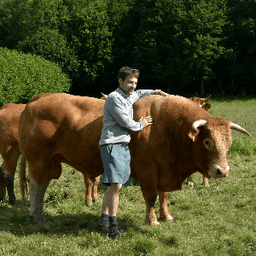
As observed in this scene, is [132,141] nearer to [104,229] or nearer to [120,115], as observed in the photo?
[120,115]

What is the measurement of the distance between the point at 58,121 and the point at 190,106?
2206mm

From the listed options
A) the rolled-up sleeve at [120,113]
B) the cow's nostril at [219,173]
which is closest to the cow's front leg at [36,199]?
the rolled-up sleeve at [120,113]

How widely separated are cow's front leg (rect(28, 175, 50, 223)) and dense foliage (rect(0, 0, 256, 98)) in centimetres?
3480

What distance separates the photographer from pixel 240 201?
5961 millimetres

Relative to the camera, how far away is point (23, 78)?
84.1ft

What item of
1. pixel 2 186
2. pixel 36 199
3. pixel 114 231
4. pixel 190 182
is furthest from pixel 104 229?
pixel 190 182

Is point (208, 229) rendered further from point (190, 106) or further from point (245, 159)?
point (245, 159)

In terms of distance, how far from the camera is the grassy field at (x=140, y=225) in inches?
165

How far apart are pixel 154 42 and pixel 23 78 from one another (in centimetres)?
2154

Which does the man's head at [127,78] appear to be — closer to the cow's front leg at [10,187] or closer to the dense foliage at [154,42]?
the cow's front leg at [10,187]

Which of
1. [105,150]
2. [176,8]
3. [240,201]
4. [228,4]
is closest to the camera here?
[105,150]

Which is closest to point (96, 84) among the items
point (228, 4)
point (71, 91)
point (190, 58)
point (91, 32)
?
point (71, 91)

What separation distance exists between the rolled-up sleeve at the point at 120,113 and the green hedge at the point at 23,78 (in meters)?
19.3

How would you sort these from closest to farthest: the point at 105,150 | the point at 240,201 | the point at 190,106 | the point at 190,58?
the point at 105,150, the point at 190,106, the point at 240,201, the point at 190,58
